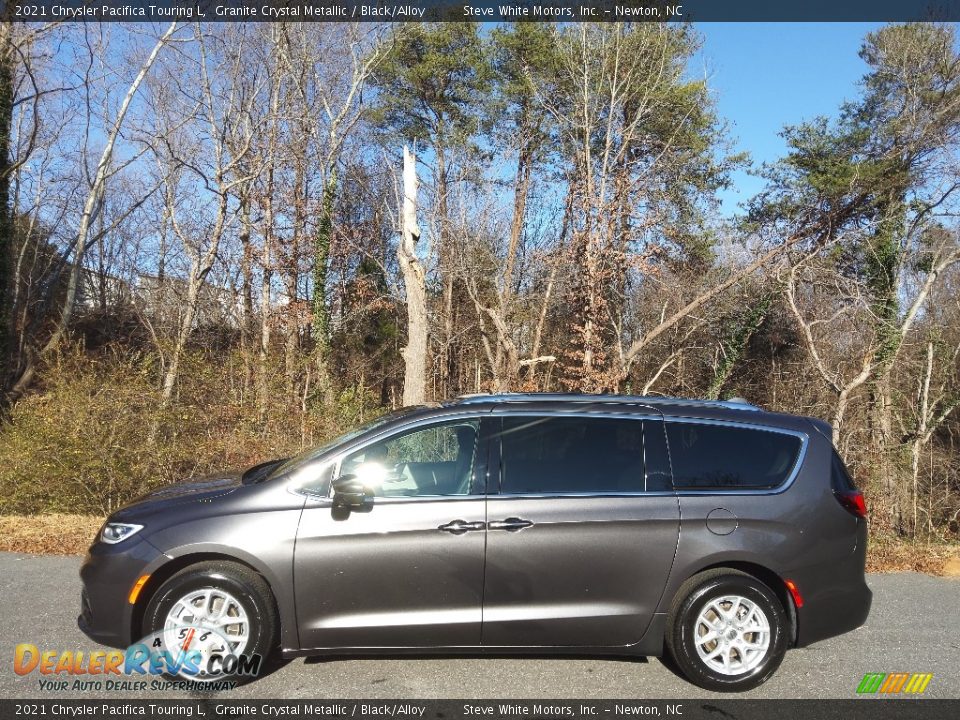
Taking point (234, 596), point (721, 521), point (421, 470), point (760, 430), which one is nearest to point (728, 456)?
point (760, 430)

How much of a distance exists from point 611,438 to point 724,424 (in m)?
0.76

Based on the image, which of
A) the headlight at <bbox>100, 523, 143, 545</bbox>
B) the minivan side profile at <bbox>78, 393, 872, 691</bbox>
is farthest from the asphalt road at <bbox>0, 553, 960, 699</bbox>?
the headlight at <bbox>100, 523, 143, 545</bbox>

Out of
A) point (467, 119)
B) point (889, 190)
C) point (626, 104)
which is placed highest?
point (467, 119)

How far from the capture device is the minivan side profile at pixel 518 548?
408cm

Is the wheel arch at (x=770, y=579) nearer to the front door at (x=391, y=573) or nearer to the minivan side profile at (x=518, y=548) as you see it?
the minivan side profile at (x=518, y=548)

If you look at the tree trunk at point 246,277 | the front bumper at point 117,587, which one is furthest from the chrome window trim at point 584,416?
the tree trunk at point 246,277

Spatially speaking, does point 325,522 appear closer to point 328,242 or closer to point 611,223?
point 611,223

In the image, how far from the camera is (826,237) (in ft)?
58.2

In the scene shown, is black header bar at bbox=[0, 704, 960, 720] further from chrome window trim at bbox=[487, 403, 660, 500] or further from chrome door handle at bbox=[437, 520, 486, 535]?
chrome window trim at bbox=[487, 403, 660, 500]

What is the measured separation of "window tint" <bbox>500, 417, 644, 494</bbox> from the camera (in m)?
4.34

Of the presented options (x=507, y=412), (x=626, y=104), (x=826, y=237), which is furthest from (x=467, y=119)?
(x=507, y=412)

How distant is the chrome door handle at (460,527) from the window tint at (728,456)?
1246mm

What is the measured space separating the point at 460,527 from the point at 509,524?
0.94 feet

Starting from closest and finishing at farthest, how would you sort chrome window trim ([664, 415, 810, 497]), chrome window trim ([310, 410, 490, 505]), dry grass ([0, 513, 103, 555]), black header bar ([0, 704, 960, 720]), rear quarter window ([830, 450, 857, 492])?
black header bar ([0, 704, 960, 720])
chrome window trim ([310, 410, 490, 505])
chrome window trim ([664, 415, 810, 497])
rear quarter window ([830, 450, 857, 492])
dry grass ([0, 513, 103, 555])
